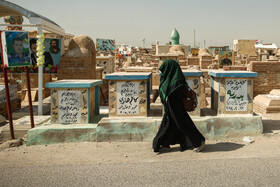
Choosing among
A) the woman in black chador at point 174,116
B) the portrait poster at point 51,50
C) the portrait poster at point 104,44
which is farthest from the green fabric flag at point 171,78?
the portrait poster at point 104,44

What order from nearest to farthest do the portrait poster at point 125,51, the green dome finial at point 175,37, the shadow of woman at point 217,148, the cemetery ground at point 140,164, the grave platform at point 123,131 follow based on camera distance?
the cemetery ground at point 140,164
the shadow of woman at point 217,148
the grave platform at point 123,131
the portrait poster at point 125,51
the green dome finial at point 175,37

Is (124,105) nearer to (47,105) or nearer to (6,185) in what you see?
(6,185)

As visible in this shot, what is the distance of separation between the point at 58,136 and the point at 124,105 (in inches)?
48.8

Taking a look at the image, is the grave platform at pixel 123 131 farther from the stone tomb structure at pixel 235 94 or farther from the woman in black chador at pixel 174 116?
the woman in black chador at pixel 174 116

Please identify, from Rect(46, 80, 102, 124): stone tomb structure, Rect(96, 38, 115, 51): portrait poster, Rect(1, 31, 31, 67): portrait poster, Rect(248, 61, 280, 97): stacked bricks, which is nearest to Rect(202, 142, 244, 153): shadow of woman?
Rect(46, 80, 102, 124): stone tomb structure

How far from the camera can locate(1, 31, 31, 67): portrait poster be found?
529 cm

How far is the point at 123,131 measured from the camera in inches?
198

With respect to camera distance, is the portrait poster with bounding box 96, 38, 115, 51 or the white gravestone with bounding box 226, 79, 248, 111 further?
the portrait poster with bounding box 96, 38, 115, 51

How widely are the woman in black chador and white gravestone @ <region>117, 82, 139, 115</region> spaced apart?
879mm

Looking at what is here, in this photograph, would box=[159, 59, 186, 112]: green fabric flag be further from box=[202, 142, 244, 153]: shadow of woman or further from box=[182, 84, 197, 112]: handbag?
box=[202, 142, 244, 153]: shadow of woman

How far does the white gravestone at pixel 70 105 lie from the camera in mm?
5141

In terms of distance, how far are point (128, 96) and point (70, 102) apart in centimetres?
101

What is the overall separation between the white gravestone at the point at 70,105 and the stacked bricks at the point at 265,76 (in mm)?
6383

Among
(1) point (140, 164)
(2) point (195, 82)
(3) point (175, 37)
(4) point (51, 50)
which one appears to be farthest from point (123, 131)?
(3) point (175, 37)
